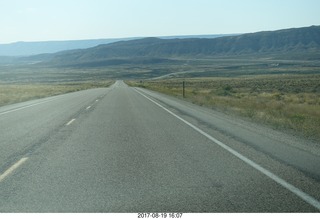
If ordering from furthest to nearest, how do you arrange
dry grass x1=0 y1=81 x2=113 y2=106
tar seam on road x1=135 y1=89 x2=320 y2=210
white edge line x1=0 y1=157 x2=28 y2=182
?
dry grass x1=0 y1=81 x2=113 y2=106 → white edge line x1=0 y1=157 x2=28 y2=182 → tar seam on road x1=135 y1=89 x2=320 y2=210

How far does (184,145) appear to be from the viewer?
10.0 m

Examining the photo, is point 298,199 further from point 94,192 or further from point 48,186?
point 48,186

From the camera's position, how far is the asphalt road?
5.49m

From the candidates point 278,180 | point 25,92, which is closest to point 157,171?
point 278,180

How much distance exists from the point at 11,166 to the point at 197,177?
3.42 metres

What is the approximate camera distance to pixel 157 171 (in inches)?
288

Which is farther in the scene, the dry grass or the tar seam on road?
the dry grass
